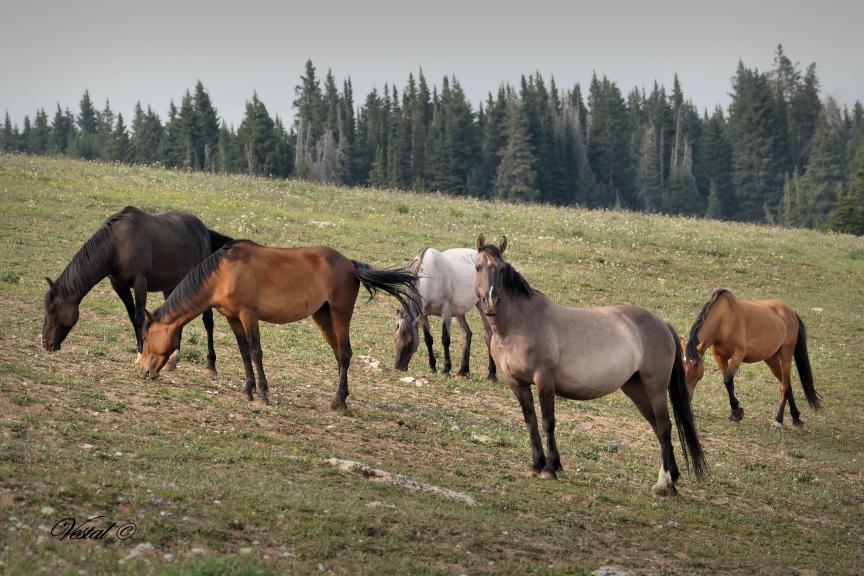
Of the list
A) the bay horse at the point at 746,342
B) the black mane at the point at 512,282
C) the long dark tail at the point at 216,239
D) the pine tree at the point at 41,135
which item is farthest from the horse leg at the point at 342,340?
the pine tree at the point at 41,135

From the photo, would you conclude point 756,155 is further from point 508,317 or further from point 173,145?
point 508,317

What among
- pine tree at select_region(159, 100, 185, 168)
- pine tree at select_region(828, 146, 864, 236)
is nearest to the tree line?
pine tree at select_region(159, 100, 185, 168)

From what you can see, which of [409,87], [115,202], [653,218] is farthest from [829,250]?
[409,87]

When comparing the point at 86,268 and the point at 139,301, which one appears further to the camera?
the point at 139,301

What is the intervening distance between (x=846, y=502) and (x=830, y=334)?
534 inches

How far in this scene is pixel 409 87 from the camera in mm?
118062

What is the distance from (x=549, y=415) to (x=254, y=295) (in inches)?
168

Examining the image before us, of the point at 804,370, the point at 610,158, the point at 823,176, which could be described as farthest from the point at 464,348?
the point at 610,158

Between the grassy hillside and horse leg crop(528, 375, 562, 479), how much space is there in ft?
0.82

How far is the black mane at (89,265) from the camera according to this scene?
14094 millimetres

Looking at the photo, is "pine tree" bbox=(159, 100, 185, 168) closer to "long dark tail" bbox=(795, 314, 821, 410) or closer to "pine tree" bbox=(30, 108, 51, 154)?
"pine tree" bbox=(30, 108, 51, 154)

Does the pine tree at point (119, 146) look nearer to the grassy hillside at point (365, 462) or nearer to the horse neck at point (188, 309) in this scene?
the grassy hillside at point (365, 462)

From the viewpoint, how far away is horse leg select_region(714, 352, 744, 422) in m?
17.3

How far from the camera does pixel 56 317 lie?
13.9 m
